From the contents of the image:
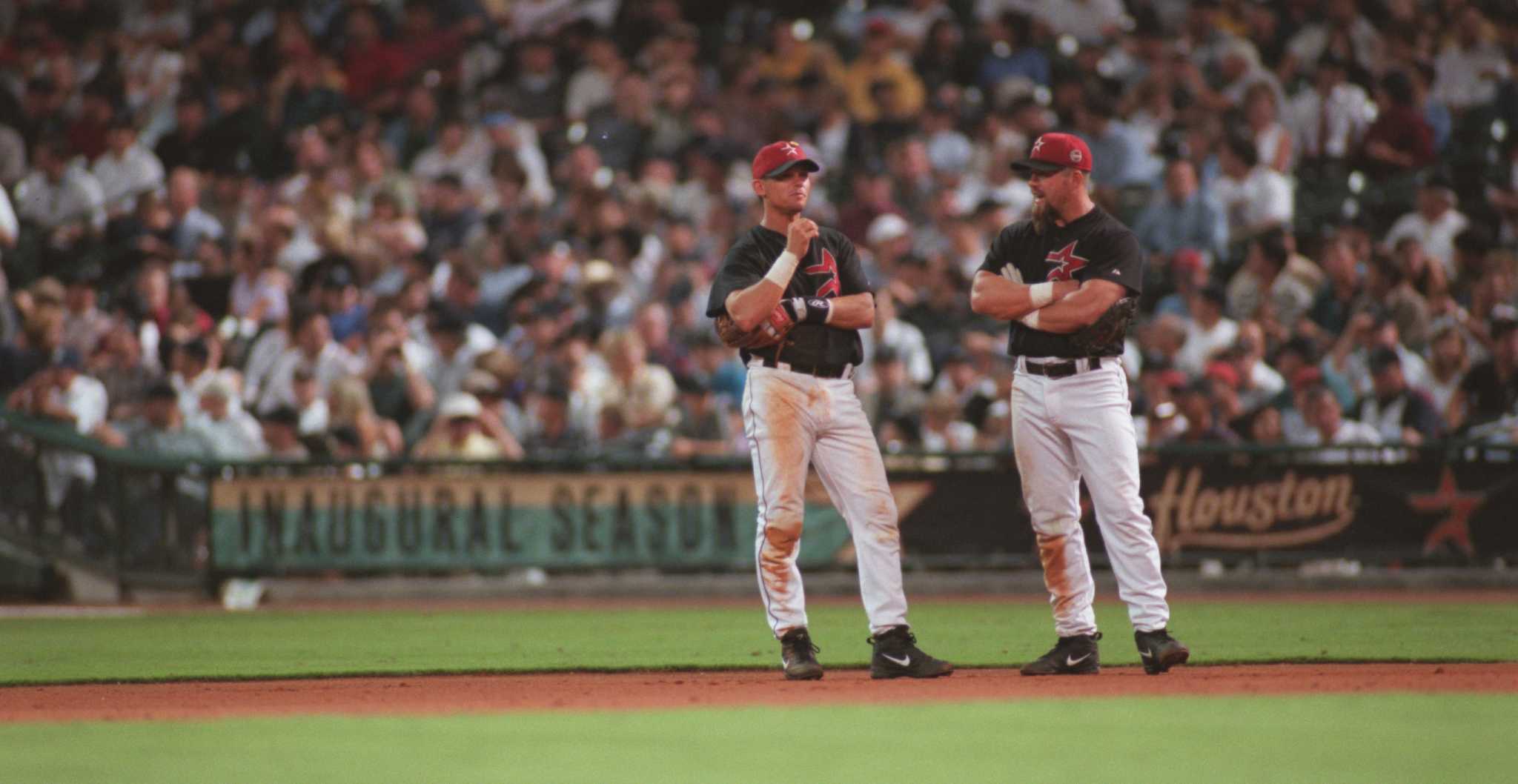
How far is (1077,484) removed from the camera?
28.9 ft

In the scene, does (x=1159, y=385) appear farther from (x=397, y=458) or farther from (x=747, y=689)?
(x=747, y=689)

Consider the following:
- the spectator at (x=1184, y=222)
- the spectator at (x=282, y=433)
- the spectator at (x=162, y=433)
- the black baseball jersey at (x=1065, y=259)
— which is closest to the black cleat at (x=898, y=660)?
the black baseball jersey at (x=1065, y=259)

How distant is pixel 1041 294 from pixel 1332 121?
10.2 metres

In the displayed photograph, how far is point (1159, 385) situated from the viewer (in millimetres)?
15445

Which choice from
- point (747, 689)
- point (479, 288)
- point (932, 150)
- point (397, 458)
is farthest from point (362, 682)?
point (932, 150)

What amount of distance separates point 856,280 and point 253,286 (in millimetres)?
10581

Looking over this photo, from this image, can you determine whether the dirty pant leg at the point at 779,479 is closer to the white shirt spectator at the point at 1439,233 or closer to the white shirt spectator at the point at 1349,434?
the white shirt spectator at the point at 1349,434

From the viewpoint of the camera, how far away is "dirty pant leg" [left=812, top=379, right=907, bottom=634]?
874 centimetres

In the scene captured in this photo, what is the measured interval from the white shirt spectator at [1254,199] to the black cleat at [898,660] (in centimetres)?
930

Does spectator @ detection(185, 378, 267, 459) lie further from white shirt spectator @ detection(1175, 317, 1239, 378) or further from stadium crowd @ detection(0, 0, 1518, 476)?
white shirt spectator @ detection(1175, 317, 1239, 378)

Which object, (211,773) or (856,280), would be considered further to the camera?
(856,280)

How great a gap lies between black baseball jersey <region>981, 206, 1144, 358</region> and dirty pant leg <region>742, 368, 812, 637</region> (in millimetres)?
1040

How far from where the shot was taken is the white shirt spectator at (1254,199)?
17016 mm

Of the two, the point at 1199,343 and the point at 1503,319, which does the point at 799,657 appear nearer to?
the point at 1199,343
